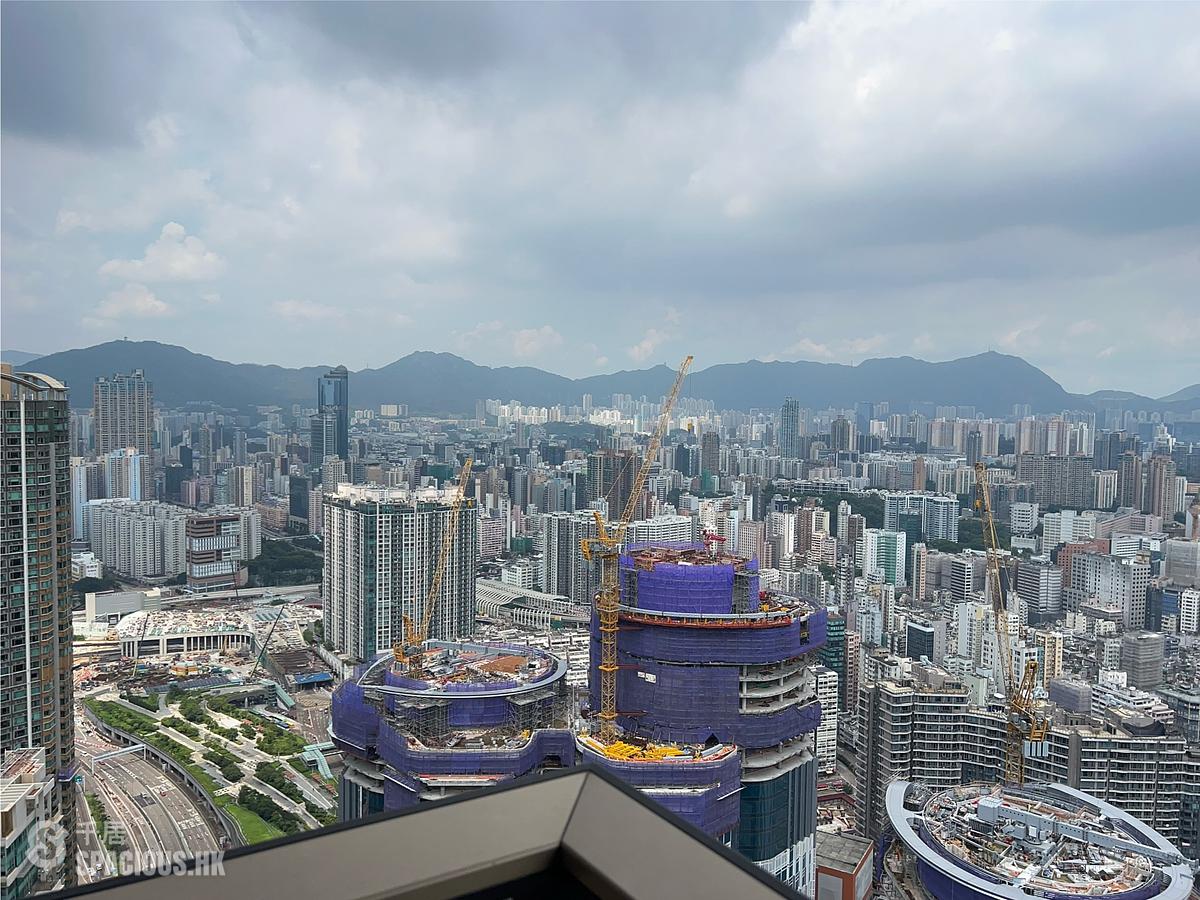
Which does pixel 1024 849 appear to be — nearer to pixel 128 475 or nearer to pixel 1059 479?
pixel 1059 479

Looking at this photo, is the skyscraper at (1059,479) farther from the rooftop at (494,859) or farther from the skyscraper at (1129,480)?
the rooftop at (494,859)

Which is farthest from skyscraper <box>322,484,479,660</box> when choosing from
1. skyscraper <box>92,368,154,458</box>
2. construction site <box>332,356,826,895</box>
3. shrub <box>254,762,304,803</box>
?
skyscraper <box>92,368,154,458</box>

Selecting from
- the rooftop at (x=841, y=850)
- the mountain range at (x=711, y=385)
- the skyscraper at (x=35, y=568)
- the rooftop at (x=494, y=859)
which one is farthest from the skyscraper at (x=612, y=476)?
the rooftop at (x=494, y=859)

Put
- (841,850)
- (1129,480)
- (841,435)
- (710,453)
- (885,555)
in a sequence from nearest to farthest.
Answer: (841,850) < (885,555) < (1129,480) < (710,453) < (841,435)

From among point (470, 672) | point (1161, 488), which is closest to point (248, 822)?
point (470, 672)

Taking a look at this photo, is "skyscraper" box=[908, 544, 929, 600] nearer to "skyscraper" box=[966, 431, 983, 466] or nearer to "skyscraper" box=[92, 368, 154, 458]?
"skyscraper" box=[966, 431, 983, 466]

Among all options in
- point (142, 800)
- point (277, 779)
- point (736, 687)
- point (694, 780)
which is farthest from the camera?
point (277, 779)
